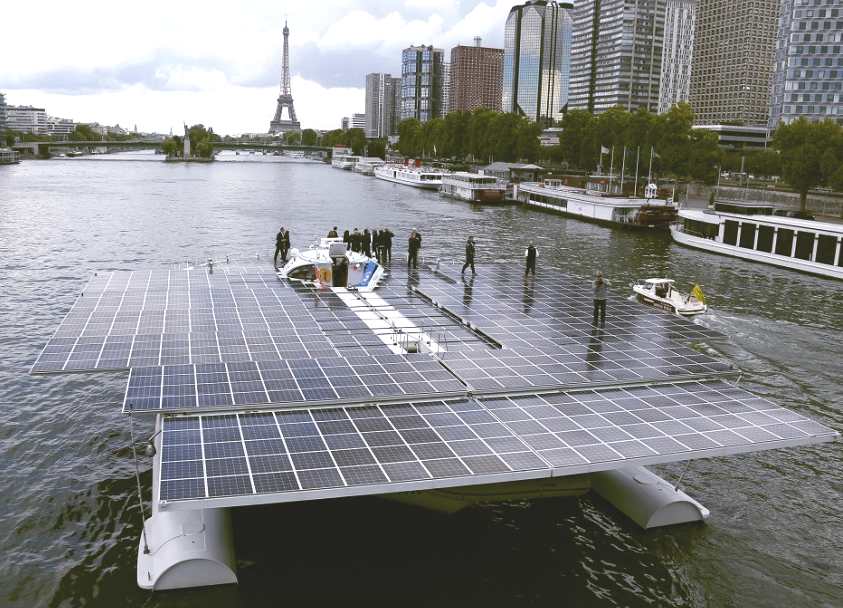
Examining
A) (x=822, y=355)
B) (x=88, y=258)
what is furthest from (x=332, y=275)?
(x=88, y=258)

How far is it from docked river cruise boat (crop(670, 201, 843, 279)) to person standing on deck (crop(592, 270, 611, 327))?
39486mm

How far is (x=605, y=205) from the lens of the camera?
9694 centimetres

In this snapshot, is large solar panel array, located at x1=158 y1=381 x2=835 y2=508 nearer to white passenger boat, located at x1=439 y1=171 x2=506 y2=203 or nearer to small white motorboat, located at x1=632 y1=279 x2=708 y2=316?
small white motorboat, located at x1=632 y1=279 x2=708 y2=316

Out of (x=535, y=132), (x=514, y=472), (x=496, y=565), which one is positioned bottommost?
(x=496, y=565)

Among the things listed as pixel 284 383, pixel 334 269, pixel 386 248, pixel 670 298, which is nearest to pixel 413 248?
pixel 386 248

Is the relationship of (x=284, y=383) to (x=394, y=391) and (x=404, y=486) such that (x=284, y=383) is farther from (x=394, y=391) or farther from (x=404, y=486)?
(x=404, y=486)

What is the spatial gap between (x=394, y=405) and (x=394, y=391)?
761 millimetres

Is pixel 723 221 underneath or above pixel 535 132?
underneath

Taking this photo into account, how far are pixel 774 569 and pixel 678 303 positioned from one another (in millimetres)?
25764

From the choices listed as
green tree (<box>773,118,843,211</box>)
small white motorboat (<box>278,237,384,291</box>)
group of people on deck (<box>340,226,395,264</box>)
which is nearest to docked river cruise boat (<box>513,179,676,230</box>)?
green tree (<box>773,118,843,211</box>)

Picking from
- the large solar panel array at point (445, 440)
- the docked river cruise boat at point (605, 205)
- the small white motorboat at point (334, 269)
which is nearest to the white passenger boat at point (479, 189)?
the docked river cruise boat at point (605, 205)

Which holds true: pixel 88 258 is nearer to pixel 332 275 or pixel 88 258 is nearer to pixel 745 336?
pixel 332 275

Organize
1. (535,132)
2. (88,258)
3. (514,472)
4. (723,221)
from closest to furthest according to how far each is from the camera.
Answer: (514,472)
(88,258)
(723,221)
(535,132)

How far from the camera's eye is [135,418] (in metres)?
28.3
